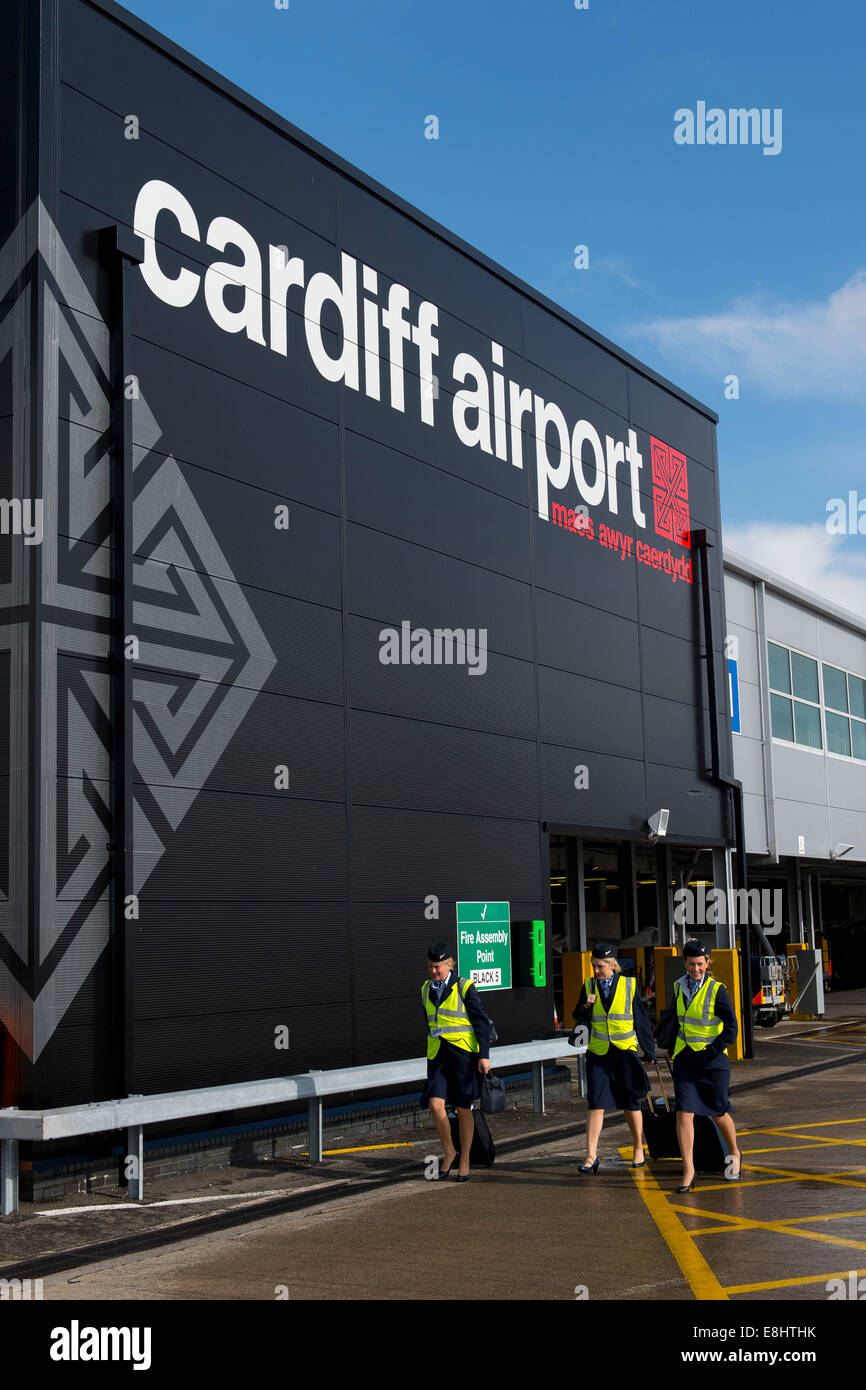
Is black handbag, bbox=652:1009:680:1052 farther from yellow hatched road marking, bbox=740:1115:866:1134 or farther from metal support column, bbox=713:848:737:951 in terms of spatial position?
metal support column, bbox=713:848:737:951

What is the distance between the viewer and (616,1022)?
10703mm

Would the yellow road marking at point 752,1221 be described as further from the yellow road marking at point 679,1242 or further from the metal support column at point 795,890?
the metal support column at point 795,890

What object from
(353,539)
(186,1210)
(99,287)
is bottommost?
(186,1210)

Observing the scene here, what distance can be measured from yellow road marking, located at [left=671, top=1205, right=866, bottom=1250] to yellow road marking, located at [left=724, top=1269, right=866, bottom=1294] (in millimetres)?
711

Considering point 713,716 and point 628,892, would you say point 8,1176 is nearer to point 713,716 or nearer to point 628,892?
point 713,716

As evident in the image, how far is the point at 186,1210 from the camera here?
952 cm

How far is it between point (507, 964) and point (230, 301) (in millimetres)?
7569

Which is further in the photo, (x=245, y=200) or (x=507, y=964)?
(x=507, y=964)

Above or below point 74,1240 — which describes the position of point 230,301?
above

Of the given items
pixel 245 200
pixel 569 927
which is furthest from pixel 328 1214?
pixel 569 927

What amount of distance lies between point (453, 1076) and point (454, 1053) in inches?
6.9

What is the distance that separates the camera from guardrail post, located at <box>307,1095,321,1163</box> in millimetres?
11397
